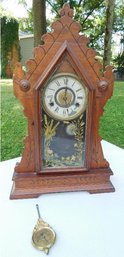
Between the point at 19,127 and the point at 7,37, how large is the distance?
3753mm

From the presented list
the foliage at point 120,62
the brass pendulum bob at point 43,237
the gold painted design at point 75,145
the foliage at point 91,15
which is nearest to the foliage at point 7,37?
the foliage at point 91,15

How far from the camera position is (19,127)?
2.20 m

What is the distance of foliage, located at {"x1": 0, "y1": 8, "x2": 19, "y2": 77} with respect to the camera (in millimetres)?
5453

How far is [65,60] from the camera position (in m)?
0.86

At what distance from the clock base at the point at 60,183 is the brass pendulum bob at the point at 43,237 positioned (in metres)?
0.18

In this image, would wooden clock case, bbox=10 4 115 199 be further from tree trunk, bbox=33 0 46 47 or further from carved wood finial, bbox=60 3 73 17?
tree trunk, bbox=33 0 46 47

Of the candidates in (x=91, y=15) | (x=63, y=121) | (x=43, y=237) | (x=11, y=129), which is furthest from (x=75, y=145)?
Result: (x=91, y=15)

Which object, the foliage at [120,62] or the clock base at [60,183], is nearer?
the clock base at [60,183]

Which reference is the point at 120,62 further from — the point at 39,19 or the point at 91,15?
the point at 39,19

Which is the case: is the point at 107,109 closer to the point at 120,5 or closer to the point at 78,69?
the point at 78,69

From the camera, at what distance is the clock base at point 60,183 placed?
36.6 inches

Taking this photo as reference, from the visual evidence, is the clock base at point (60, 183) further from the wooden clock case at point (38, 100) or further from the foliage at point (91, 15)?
the foliage at point (91, 15)

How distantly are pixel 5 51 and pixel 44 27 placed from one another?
127 inches

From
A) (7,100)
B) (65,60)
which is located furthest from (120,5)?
(65,60)
